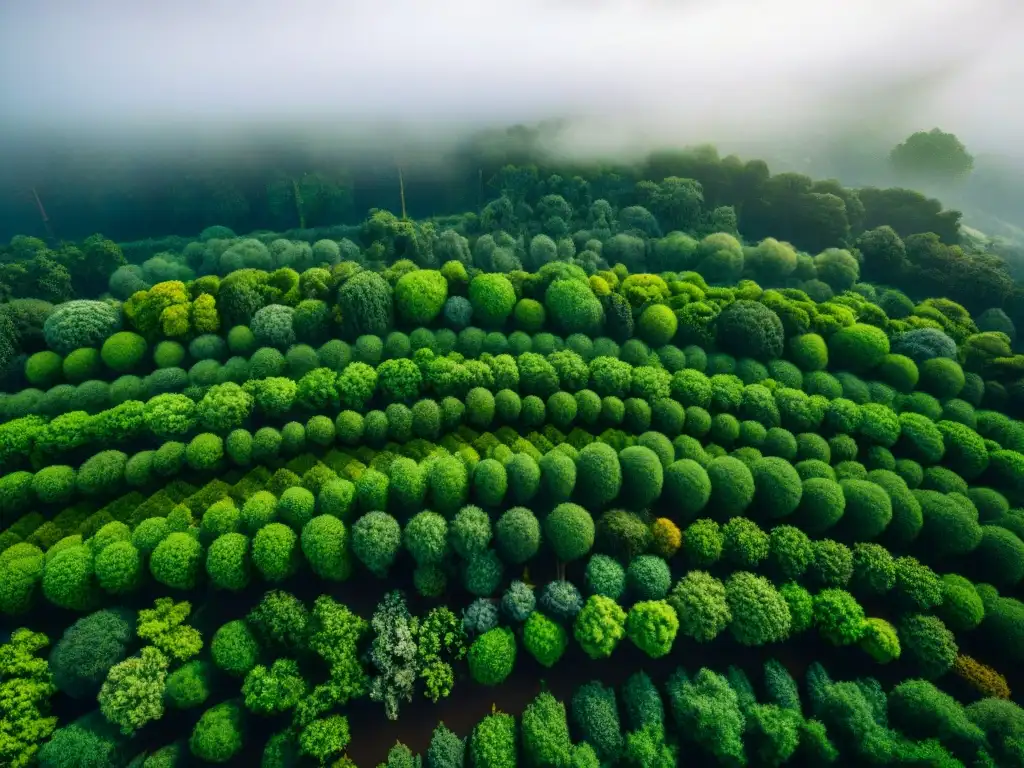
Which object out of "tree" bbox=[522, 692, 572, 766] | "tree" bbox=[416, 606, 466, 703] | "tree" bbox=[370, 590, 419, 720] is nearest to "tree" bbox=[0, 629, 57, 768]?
"tree" bbox=[370, 590, 419, 720]

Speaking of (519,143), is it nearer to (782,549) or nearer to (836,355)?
(836,355)

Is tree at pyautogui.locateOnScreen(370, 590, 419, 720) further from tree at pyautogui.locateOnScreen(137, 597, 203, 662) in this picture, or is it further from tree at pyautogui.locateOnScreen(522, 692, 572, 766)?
tree at pyautogui.locateOnScreen(137, 597, 203, 662)

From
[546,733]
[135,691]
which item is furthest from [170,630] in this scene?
[546,733]

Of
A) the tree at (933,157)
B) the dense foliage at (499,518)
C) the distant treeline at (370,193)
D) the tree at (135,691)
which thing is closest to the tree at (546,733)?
the dense foliage at (499,518)

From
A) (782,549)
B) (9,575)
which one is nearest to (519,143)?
(782,549)

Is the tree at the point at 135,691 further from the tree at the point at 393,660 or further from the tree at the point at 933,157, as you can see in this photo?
the tree at the point at 933,157

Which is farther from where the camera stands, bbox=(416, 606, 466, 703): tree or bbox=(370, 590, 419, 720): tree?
bbox=(416, 606, 466, 703): tree

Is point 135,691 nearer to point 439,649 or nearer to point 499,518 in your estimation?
point 439,649

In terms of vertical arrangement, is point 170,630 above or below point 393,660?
above
